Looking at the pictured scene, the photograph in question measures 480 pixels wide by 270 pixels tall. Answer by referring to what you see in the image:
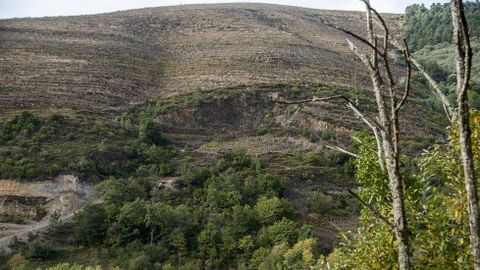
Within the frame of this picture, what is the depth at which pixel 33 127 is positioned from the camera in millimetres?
40281

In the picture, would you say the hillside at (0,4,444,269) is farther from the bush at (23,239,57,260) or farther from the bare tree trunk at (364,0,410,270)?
the bare tree trunk at (364,0,410,270)

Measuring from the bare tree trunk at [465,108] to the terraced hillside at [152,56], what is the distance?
142 feet

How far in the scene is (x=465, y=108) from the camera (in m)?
5.05

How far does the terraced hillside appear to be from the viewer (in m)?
49.8

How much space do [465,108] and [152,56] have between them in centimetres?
5829

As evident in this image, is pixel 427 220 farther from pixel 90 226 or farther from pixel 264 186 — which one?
pixel 264 186

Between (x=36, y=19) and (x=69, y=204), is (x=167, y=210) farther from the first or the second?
(x=36, y=19)

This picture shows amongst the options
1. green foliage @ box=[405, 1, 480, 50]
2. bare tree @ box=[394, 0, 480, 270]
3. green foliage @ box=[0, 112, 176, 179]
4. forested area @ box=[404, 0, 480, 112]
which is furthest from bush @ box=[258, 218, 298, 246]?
green foliage @ box=[405, 1, 480, 50]

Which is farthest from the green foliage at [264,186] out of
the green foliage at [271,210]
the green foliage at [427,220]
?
the green foliage at [427,220]

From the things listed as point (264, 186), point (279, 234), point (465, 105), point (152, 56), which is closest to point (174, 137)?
point (264, 186)

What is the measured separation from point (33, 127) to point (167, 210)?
54.8 feet

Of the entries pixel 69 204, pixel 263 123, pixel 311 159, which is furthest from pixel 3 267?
pixel 263 123

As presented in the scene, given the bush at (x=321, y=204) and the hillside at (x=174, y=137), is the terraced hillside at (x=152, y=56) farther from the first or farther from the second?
the bush at (x=321, y=204)

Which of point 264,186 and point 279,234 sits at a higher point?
point 264,186
